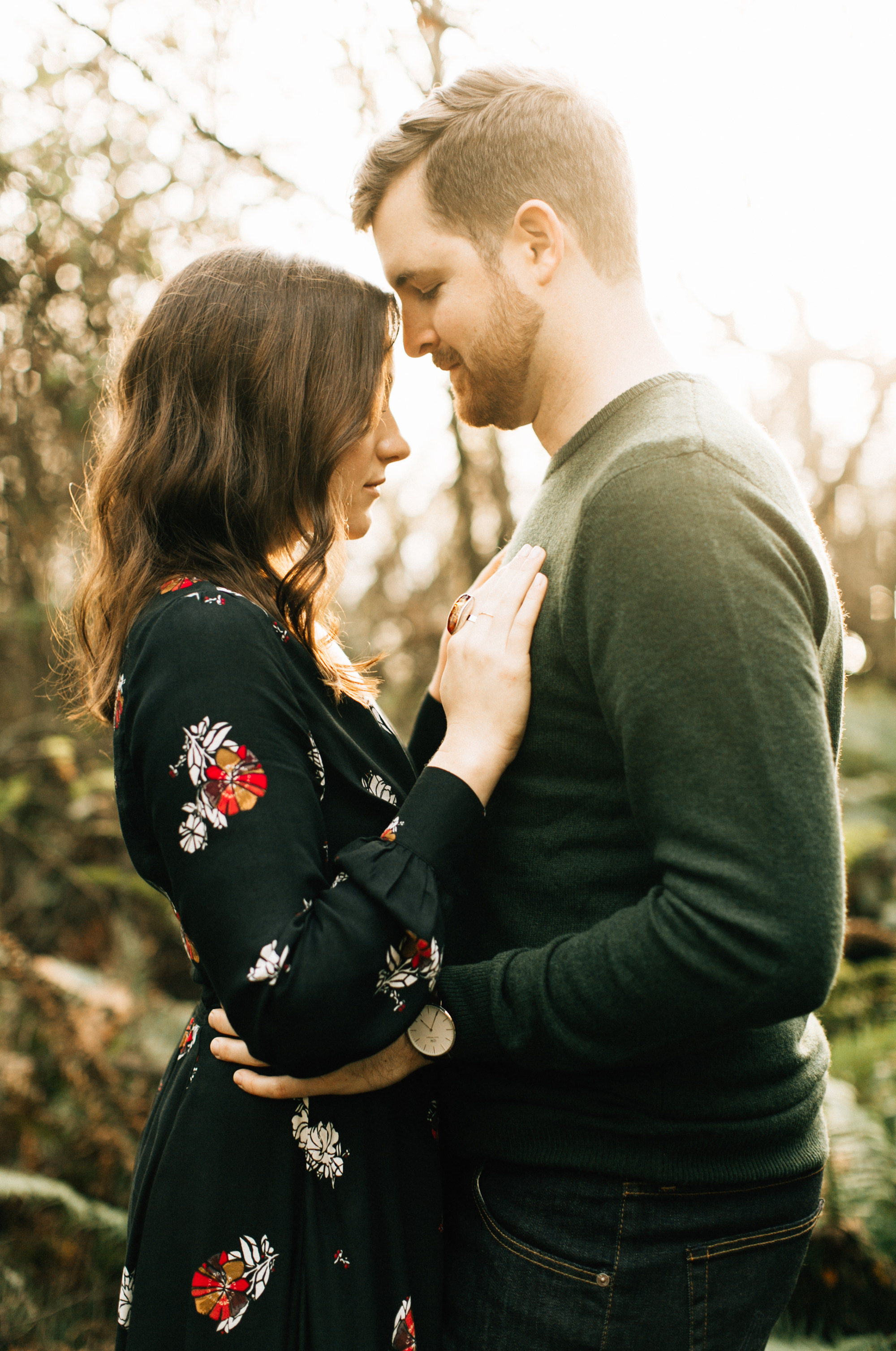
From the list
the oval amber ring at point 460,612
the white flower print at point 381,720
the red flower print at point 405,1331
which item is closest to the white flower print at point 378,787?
the white flower print at point 381,720

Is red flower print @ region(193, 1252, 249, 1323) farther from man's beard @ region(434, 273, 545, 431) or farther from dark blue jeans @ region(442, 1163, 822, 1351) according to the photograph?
man's beard @ region(434, 273, 545, 431)

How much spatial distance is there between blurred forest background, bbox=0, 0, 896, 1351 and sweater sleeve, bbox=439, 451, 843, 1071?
3.60 feet

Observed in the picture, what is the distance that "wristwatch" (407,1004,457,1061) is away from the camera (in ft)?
4.28

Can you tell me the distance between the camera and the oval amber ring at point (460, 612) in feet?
5.00

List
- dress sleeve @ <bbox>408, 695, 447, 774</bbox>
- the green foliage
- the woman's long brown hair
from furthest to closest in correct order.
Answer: the green foliage, dress sleeve @ <bbox>408, 695, 447, 774</bbox>, the woman's long brown hair

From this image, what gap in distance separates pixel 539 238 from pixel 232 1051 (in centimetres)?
145

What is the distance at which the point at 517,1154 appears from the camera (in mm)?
1338

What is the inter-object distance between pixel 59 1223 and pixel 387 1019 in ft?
9.05

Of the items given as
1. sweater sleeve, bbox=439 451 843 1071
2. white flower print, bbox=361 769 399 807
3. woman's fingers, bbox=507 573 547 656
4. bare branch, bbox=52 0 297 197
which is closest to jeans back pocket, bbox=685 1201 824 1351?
sweater sleeve, bbox=439 451 843 1071

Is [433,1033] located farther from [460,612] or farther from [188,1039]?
[460,612]

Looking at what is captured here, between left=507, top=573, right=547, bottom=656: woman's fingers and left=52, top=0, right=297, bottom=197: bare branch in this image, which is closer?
left=507, top=573, right=547, bottom=656: woman's fingers

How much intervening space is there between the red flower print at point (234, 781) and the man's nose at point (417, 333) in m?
0.97

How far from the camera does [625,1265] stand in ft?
4.09

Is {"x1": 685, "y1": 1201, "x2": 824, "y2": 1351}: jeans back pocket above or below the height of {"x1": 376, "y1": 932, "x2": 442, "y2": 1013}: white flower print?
below
